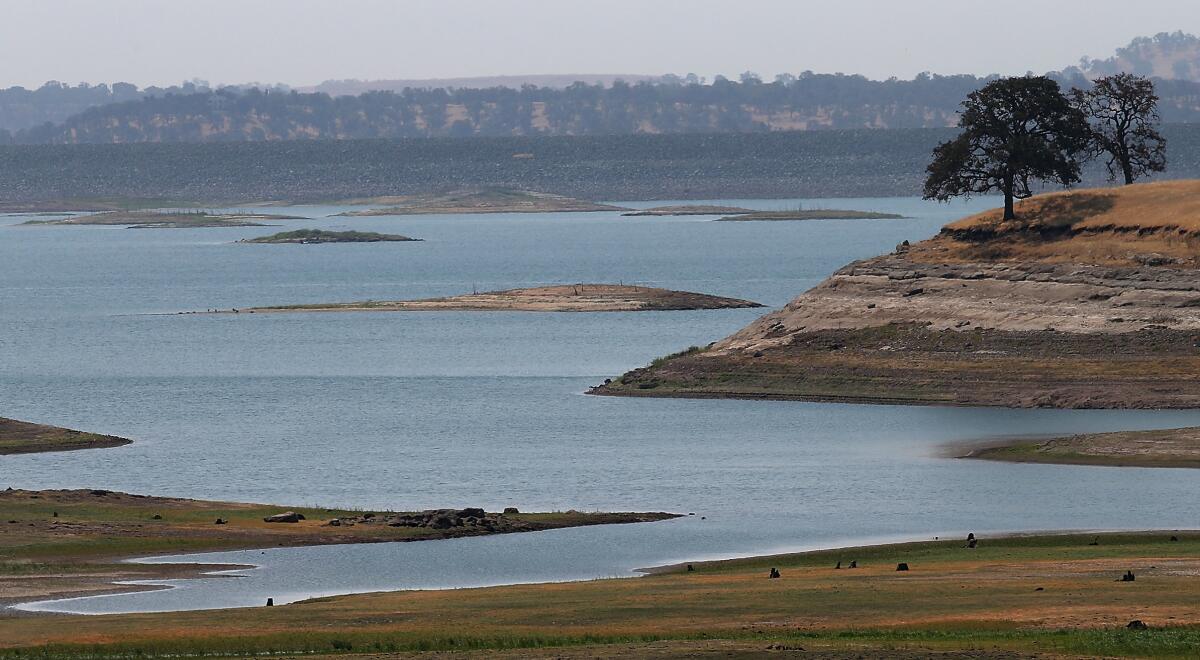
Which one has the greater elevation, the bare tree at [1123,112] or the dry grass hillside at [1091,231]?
the bare tree at [1123,112]

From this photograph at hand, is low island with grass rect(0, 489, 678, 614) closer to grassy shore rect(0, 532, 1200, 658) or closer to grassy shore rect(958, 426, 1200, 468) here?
grassy shore rect(0, 532, 1200, 658)

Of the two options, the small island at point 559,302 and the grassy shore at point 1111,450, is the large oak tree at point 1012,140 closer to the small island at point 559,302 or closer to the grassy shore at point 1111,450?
the grassy shore at point 1111,450

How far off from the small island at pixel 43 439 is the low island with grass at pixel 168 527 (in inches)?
608

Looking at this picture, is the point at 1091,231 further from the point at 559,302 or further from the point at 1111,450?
the point at 559,302

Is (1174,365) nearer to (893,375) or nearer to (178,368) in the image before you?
(893,375)

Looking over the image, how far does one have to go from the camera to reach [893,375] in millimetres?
89125

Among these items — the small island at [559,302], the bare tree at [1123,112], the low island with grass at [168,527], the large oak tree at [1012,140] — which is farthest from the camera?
the small island at [559,302]

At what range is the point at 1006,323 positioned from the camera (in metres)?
90.9

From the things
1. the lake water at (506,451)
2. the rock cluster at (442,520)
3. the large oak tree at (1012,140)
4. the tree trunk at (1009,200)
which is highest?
the large oak tree at (1012,140)

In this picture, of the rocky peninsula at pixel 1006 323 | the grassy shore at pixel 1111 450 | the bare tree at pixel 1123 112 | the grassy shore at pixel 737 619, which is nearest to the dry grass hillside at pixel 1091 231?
the rocky peninsula at pixel 1006 323

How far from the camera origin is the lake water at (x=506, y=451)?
54531 millimetres

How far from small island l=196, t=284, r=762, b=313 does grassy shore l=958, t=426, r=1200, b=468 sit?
68.0m

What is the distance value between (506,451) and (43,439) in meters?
15.8

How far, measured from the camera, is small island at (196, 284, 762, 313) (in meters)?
142
